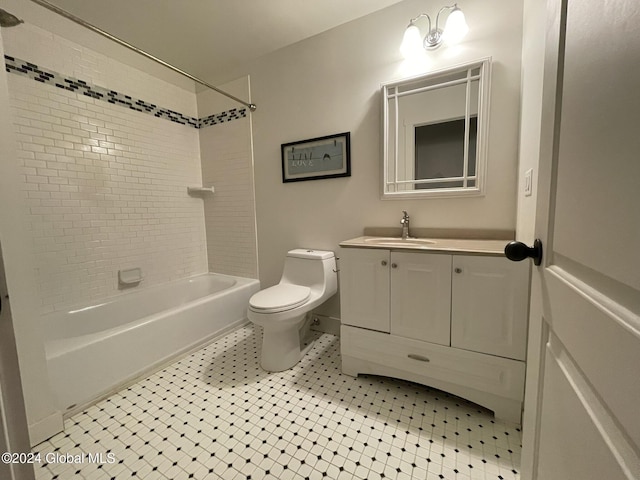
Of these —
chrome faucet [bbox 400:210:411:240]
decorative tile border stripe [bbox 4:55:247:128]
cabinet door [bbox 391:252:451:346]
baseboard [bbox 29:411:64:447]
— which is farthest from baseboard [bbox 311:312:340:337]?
decorative tile border stripe [bbox 4:55:247:128]

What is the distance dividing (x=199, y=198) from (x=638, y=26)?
2896 millimetres

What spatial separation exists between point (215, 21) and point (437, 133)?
5.53 ft

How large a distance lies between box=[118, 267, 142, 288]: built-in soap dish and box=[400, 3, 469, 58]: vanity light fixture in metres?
2.58

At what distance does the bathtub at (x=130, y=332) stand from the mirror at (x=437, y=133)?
5.24 feet

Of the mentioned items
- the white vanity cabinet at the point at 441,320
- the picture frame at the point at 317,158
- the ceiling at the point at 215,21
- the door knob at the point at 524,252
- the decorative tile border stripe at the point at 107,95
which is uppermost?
the ceiling at the point at 215,21

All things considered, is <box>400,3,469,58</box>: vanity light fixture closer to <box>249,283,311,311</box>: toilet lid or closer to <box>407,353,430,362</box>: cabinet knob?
<box>249,283,311,311</box>: toilet lid

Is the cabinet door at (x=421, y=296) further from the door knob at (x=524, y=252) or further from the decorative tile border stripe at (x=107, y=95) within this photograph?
the decorative tile border stripe at (x=107, y=95)

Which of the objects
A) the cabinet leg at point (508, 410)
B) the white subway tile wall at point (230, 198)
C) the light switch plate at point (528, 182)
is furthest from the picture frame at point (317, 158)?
the cabinet leg at point (508, 410)

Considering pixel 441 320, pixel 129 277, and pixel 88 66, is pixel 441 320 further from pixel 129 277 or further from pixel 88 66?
pixel 88 66

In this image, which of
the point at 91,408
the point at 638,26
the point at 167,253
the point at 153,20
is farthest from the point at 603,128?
the point at 167,253

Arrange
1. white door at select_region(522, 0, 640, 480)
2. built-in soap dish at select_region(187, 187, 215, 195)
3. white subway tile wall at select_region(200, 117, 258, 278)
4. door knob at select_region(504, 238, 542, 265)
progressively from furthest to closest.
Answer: built-in soap dish at select_region(187, 187, 215, 195) < white subway tile wall at select_region(200, 117, 258, 278) < door knob at select_region(504, 238, 542, 265) < white door at select_region(522, 0, 640, 480)

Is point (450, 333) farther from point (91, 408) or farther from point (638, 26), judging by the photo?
point (91, 408)

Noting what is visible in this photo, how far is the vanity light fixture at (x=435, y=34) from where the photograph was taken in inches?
57.1

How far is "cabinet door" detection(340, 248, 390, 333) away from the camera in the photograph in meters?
1.45
